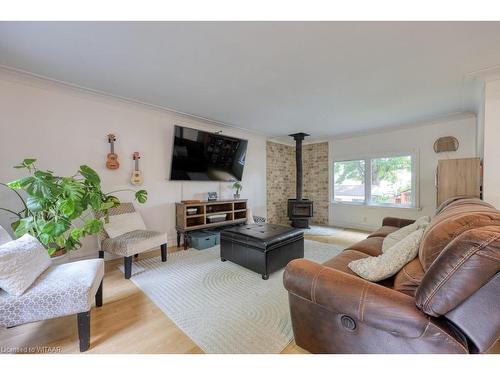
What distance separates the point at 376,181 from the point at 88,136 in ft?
18.5

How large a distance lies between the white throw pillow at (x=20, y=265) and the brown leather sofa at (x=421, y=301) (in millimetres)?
1621

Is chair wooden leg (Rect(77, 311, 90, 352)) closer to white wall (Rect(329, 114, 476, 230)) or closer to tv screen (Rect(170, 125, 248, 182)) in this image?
tv screen (Rect(170, 125, 248, 182))

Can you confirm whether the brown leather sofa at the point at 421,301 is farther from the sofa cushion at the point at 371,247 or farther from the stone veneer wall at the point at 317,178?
the stone veneer wall at the point at 317,178

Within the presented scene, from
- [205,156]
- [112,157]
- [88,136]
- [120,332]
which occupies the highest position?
[88,136]

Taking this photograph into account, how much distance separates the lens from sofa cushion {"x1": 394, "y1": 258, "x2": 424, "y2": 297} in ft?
3.60

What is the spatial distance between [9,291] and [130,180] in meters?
2.27

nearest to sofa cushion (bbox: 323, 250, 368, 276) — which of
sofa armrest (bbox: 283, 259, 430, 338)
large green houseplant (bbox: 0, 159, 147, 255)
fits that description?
sofa armrest (bbox: 283, 259, 430, 338)

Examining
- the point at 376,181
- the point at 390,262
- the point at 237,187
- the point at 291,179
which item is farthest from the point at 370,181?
the point at 390,262

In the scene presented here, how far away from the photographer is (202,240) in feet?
11.6

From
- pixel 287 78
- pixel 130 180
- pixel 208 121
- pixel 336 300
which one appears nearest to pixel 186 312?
pixel 336 300

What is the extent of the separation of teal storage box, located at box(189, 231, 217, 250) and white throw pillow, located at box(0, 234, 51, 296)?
2.11 m

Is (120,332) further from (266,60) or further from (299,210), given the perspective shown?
(299,210)

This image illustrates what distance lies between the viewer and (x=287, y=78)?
2.55 metres

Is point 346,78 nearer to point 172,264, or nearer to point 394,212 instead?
point 172,264
